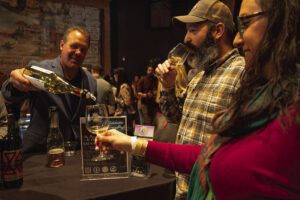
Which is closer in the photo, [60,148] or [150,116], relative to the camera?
[60,148]

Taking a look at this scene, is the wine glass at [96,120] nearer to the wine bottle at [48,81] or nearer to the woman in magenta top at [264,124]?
the wine bottle at [48,81]

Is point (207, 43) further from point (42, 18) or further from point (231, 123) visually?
point (42, 18)

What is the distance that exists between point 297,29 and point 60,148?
1.32 metres

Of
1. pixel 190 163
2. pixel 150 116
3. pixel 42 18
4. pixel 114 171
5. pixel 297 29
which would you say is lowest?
pixel 150 116

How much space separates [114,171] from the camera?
126 centimetres

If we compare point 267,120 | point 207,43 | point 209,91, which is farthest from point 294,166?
point 207,43

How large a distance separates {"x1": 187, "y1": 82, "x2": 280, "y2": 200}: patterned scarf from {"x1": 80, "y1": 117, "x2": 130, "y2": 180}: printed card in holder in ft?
1.41

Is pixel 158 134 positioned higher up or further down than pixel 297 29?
further down

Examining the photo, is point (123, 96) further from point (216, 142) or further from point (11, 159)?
point (216, 142)

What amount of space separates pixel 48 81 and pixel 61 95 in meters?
0.22

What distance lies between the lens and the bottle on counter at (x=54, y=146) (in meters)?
1.39

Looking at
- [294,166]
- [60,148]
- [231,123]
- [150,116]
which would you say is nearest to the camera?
[294,166]

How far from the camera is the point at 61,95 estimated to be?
6.20 ft

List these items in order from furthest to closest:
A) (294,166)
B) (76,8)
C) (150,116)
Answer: (76,8) → (150,116) → (294,166)
